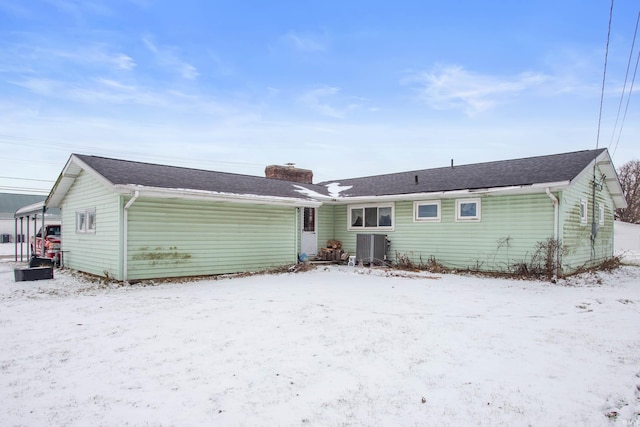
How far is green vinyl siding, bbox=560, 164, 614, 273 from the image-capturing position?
Answer: 36.6ft

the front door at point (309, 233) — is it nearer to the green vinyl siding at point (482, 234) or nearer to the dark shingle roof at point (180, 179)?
the dark shingle roof at point (180, 179)

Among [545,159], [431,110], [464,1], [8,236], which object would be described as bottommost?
[8,236]

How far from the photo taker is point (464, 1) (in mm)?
11547

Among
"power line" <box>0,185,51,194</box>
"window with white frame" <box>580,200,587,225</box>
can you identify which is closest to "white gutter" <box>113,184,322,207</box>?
"window with white frame" <box>580,200,587,225</box>

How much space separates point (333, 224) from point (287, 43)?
7289mm

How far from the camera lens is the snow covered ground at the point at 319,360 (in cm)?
312

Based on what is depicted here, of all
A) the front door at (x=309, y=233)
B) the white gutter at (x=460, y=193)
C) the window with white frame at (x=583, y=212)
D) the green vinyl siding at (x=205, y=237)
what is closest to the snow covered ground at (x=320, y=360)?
the green vinyl siding at (x=205, y=237)

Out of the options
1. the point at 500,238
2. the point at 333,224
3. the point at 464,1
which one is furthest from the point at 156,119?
the point at 500,238

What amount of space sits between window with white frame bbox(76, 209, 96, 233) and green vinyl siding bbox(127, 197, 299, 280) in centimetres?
228

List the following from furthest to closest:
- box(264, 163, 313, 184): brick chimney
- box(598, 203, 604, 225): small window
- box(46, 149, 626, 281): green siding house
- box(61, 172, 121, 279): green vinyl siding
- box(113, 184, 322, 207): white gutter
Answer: box(264, 163, 313, 184): brick chimney, box(598, 203, 604, 225): small window, box(46, 149, 626, 281): green siding house, box(61, 172, 121, 279): green vinyl siding, box(113, 184, 322, 207): white gutter

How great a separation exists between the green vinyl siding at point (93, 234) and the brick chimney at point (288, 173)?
341 inches

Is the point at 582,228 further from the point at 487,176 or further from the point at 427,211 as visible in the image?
the point at 427,211

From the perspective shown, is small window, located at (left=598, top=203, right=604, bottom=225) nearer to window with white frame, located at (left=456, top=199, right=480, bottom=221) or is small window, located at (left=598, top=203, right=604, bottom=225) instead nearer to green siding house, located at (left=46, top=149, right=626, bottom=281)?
green siding house, located at (left=46, top=149, right=626, bottom=281)

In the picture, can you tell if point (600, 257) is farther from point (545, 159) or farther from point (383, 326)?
point (383, 326)
